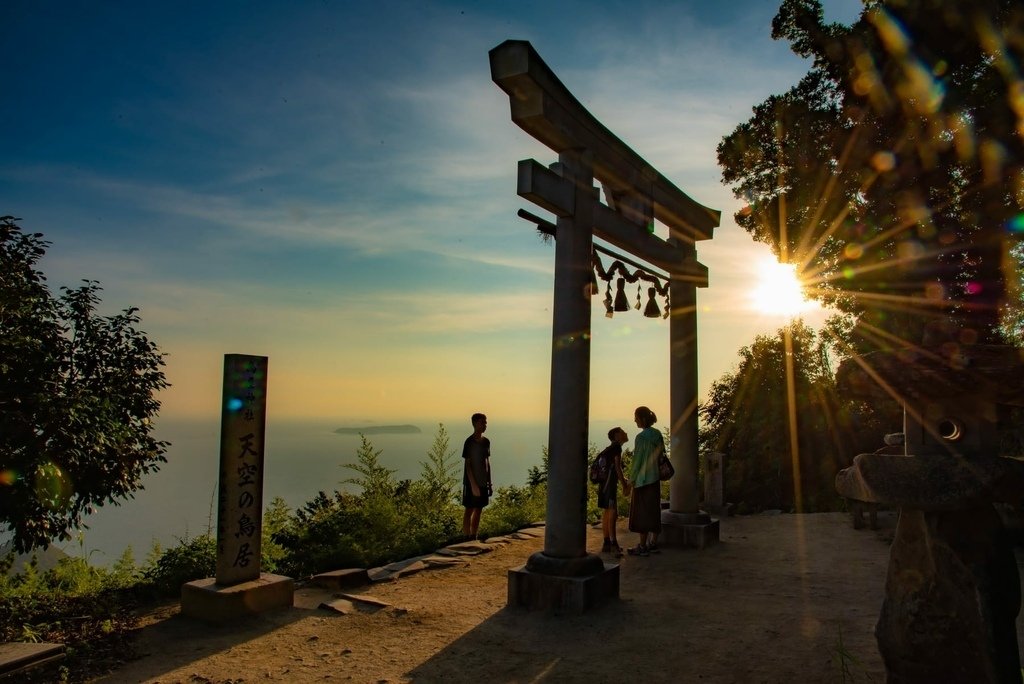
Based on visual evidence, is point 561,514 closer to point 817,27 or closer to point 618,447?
point 618,447

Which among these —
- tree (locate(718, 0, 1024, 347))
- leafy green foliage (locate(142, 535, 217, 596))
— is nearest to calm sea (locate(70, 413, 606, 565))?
leafy green foliage (locate(142, 535, 217, 596))

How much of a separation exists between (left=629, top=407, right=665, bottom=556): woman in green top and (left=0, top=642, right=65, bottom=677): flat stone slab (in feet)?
20.9

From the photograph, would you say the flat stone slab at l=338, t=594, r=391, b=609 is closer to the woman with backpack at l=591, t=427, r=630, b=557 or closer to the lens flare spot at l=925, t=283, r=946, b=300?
the woman with backpack at l=591, t=427, r=630, b=557

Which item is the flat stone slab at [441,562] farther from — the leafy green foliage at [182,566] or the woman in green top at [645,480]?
the leafy green foliage at [182,566]

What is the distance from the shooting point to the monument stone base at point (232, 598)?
5812 mm

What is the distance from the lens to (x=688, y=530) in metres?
9.33

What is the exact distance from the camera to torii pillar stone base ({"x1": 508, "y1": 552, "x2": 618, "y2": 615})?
6.12 m

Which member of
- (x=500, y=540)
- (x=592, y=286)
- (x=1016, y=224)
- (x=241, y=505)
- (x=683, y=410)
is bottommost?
(x=500, y=540)

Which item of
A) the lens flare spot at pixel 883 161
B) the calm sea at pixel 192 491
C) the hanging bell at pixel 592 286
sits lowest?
the calm sea at pixel 192 491

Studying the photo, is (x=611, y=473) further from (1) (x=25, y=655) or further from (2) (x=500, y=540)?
(1) (x=25, y=655)

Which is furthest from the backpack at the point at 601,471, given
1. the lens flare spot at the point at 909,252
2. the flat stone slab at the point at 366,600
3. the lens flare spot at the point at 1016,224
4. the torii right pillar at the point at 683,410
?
the lens flare spot at the point at 1016,224

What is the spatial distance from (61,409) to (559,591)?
4.83 metres

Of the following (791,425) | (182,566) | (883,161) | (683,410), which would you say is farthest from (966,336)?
(791,425)

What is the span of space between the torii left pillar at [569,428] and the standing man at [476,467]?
2.68 metres
